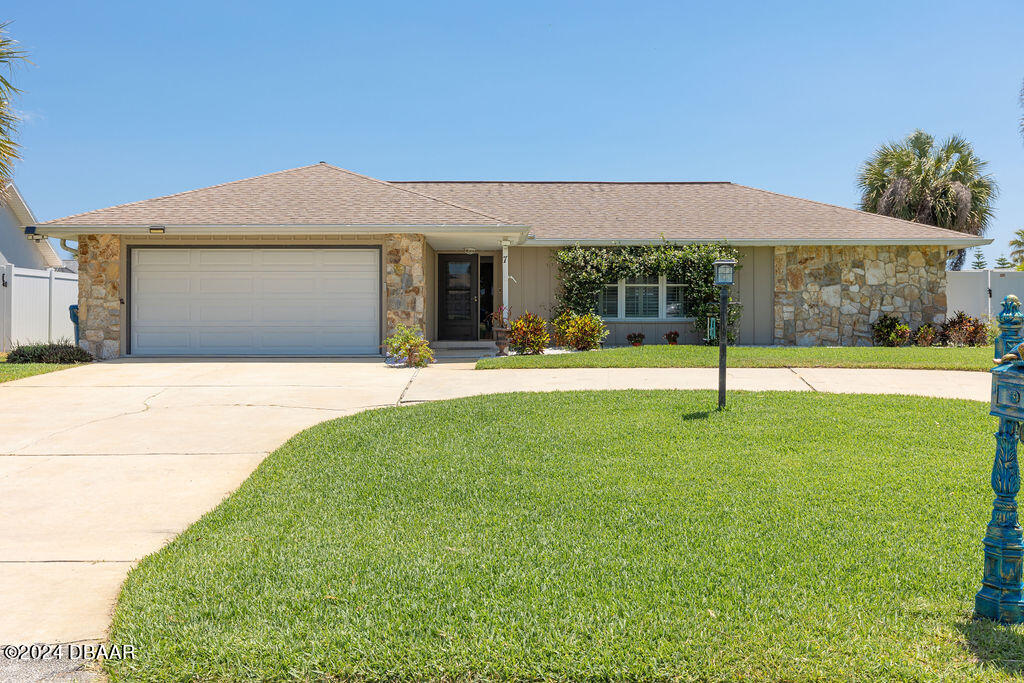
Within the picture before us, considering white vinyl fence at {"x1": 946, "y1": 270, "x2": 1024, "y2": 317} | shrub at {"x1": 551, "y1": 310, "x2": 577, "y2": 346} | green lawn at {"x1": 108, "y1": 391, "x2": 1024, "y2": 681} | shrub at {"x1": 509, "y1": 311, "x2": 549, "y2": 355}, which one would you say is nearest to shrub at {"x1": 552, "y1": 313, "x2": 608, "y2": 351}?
shrub at {"x1": 551, "y1": 310, "x2": 577, "y2": 346}

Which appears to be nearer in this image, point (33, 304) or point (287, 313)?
point (287, 313)

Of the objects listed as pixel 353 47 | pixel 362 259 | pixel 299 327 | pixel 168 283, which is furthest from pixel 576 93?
pixel 168 283

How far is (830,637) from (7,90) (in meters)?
13.9

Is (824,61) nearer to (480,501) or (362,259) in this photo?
(362,259)

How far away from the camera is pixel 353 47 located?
14.1 m

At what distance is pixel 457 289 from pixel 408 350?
17.3 ft

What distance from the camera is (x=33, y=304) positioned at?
55.2ft

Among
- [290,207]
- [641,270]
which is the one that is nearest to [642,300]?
[641,270]

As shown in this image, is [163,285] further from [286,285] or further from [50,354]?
[286,285]

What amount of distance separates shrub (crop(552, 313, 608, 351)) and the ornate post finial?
466 inches

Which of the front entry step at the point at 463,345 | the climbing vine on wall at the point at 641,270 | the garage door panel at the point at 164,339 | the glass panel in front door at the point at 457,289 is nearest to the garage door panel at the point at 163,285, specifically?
the garage door panel at the point at 164,339

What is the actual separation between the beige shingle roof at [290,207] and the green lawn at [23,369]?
8.96 feet

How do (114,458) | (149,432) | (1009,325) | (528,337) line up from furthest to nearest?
(528,337) → (149,432) → (114,458) → (1009,325)

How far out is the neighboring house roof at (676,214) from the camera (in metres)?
16.0
